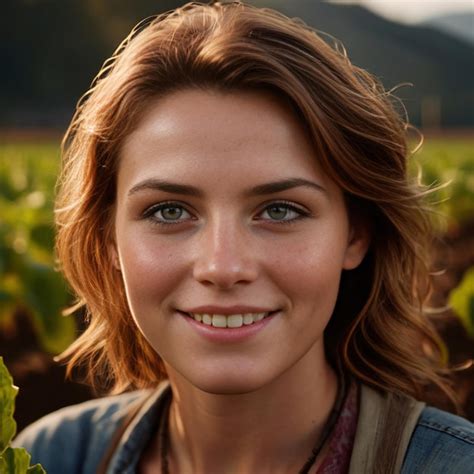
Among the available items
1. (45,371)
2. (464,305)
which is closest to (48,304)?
(45,371)

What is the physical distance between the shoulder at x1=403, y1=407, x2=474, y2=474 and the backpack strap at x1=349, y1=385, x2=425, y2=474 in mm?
18

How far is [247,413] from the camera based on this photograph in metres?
2.12

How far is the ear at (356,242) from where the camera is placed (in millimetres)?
2102

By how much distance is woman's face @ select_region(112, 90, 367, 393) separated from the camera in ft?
5.90

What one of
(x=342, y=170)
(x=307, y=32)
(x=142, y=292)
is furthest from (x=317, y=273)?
(x=307, y=32)

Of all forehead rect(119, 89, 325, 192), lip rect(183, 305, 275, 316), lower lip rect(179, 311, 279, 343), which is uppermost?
forehead rect(119, 89, 325, 192)

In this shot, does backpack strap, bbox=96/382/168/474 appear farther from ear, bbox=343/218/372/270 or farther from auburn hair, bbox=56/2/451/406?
ear, bbox=343/218/372/270

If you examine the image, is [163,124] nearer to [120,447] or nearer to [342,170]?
[342,170]

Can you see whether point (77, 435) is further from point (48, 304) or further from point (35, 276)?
point (35, 276)

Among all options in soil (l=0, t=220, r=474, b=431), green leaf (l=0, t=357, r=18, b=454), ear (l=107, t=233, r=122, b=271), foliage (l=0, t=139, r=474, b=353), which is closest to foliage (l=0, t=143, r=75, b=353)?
foliage (l=0, t=139, r=474, b=353)

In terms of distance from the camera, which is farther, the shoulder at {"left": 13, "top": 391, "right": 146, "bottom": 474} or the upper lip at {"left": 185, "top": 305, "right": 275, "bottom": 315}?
the shoulder at {"left": 13, "top": 391, "right": 146, "bottom": 474}

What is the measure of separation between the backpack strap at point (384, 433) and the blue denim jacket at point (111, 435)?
19 mm

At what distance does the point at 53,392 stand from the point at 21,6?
60407 mm

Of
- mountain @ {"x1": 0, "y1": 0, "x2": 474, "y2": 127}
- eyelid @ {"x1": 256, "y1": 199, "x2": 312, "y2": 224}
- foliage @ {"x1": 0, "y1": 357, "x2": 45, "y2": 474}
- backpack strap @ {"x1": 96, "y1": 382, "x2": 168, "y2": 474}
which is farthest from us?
mountain @ {"x1": 0, "y1": 0, "x2": 474, "y2": 127}
